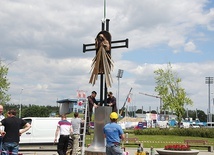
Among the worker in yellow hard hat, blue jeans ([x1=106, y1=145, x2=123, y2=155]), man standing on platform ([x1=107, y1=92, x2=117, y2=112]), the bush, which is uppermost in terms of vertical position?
man standing on platform ([x1=107, y1=92, x2=117, y2=112])

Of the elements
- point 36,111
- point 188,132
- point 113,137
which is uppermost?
point 36,111

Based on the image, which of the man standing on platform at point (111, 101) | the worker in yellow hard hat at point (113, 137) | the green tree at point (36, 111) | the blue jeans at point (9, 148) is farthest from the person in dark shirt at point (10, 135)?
the green tree at point (36, 111)

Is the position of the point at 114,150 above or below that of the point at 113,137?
below

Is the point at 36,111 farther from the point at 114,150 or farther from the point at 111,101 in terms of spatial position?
the point at 114,150

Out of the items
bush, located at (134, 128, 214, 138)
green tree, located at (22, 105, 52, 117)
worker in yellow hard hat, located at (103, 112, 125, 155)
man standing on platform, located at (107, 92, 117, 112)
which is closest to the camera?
worker in yellow hard hat, located at (103, 112, 125, 155)

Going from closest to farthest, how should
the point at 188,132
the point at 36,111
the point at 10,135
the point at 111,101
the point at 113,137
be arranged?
1. the point at 113,137
2. the point at 10,135
3. the point at 111,101
4. the point at 188,132
5. the point at 36,111

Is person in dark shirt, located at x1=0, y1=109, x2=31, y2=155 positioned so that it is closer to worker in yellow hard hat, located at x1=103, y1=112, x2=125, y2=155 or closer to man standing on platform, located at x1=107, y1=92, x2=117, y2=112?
worker in yellow hard hat, located at x1=103, y1=112, x2=125, y2=155

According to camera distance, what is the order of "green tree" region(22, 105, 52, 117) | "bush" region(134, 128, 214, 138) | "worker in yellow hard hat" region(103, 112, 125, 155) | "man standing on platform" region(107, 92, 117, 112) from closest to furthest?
"worker in yellow hard hat" region(103, 112, 125, 155), "man standing on platform" region(107, 92, 117, 112), "bush" region(134, 128, 214, 138), "green tree" region(22, 105, 52, 117)

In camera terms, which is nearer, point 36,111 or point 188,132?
point 188,132

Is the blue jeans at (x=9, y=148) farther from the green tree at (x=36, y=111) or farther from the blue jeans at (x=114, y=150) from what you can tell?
the green tree at (x=36, y=111)

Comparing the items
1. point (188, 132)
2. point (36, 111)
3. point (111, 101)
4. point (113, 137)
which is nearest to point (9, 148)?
point (113, 137)

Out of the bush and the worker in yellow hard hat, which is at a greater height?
the worker in yellow hard hat

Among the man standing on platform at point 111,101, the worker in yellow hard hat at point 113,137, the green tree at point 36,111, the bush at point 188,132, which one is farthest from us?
the green tree at point 36,111

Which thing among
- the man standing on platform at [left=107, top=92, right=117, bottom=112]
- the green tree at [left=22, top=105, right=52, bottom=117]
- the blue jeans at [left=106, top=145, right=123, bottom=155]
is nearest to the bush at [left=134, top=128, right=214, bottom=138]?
the man standing on platform at [left=107, top=92, right=117, bottom=112]
